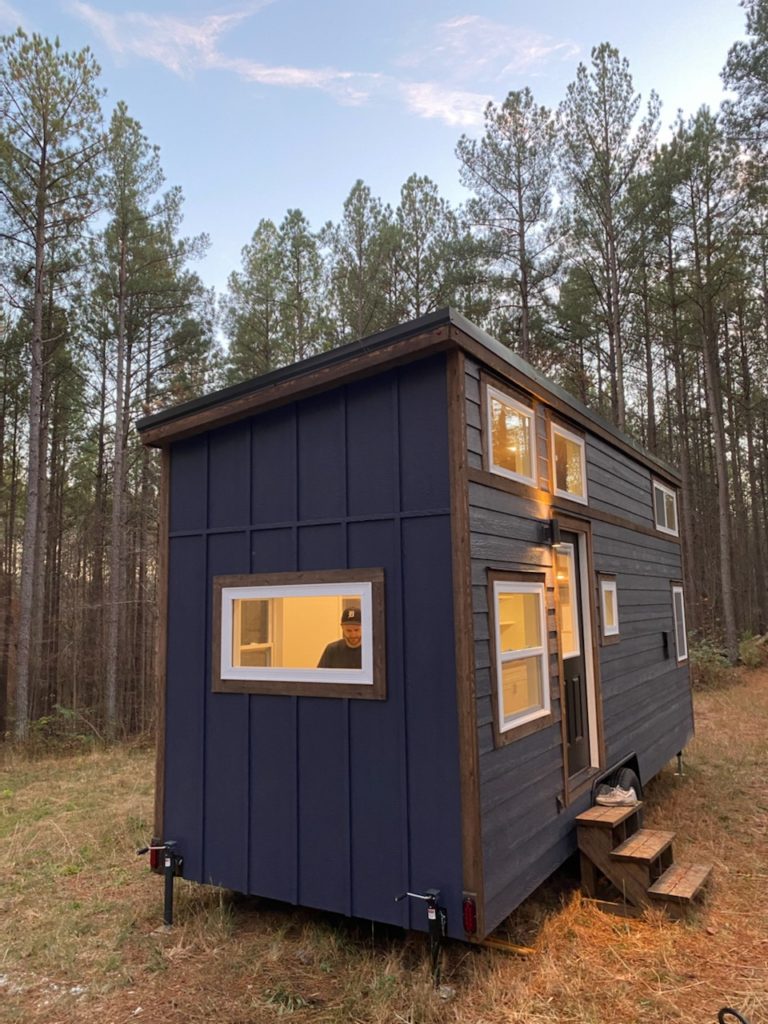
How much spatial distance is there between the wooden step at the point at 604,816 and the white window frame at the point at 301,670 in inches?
74.9

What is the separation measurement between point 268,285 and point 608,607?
41.1 feet

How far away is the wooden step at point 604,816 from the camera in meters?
4.08

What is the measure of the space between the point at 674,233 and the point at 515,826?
14780 millimetres

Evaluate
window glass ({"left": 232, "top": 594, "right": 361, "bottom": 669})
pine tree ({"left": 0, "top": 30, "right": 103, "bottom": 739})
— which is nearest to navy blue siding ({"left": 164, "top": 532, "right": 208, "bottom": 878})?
window glass ({"left": 232, "top": 594, "right": 361, "bottom": 669})

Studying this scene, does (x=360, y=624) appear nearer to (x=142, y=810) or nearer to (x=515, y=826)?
(x=515, y=826)

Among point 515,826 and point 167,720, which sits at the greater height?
point 167,720

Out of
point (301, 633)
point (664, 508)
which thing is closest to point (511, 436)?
point (301, 633)

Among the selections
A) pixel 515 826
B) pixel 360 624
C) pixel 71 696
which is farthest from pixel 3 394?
pixel 515 826

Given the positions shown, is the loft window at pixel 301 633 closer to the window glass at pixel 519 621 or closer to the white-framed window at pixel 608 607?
the window glass at pixel 519 621

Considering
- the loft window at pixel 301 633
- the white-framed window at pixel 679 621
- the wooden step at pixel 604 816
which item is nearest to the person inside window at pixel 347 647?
the loft window at pixel 301 633

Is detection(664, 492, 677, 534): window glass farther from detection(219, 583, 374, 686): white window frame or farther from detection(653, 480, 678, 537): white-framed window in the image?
detection(219, 583, 374, 686): white window frame

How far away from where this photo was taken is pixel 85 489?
16578mm

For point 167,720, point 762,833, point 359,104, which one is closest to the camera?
point 167,720

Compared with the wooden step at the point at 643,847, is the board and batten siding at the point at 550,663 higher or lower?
higher
